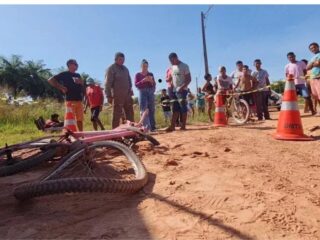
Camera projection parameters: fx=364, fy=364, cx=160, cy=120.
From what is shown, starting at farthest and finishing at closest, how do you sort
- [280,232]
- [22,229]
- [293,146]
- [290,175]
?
[293,146]
[290,175]
[22,229]
[280,232]

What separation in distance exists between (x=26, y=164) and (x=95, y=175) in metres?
0.82

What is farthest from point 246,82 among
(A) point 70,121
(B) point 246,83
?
(A) point 70,121

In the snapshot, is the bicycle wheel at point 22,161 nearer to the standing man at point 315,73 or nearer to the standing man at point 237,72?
the standing man at point 315,73

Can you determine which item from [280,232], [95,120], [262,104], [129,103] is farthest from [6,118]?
[280,232]

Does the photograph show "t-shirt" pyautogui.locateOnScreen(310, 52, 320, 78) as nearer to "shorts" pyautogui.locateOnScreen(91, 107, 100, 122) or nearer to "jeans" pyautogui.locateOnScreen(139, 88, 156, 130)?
"jeans" pyautogui.locateOnScreen(139, 88, 156, 130)

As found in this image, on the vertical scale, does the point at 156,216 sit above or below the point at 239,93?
below

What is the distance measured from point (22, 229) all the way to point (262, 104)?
8.56m

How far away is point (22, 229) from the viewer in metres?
2.40

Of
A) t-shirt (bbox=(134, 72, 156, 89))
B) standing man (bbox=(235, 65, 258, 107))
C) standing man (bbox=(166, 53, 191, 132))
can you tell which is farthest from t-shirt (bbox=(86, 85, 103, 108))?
standing man (bbox=(235, 65, 258, 107))

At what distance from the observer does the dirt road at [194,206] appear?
2.29 metres

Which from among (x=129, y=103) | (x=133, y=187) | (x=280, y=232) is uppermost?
(x=129, y=103)

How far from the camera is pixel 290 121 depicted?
5.34 m

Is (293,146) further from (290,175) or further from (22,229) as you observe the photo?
(22,229)

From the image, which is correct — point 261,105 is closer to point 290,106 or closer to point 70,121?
point 290,106
